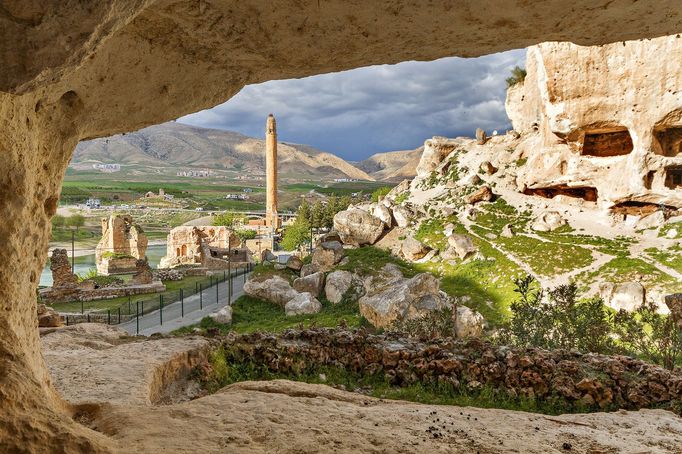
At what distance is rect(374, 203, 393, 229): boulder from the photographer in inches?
1447

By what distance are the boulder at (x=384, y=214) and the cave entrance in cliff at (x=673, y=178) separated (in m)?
20.2

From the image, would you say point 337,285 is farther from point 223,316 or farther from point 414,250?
point 223,316

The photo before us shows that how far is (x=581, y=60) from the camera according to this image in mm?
28172

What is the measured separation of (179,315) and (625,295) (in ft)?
75.8

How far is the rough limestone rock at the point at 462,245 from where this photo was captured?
29.6 m

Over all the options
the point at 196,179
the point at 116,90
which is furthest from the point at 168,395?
the point at 196,179

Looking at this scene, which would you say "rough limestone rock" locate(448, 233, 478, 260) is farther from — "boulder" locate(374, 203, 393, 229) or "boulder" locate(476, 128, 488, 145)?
"boulder" locate(476, 128, 488, 145)

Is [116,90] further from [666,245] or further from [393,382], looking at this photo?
[666,245]

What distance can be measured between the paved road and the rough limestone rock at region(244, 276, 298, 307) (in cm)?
154

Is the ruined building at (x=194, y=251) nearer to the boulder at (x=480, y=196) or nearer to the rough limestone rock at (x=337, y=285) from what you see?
the rough limestone rock at (x=337, y=285)

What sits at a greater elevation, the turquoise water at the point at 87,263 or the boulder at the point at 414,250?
the boulder at the point at 414,250

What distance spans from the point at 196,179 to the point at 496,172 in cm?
15137

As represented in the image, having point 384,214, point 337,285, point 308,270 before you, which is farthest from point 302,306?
point 384,214


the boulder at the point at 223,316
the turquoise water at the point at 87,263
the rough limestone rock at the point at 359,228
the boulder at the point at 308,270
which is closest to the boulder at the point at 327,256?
the boulder at the point at 308,270
